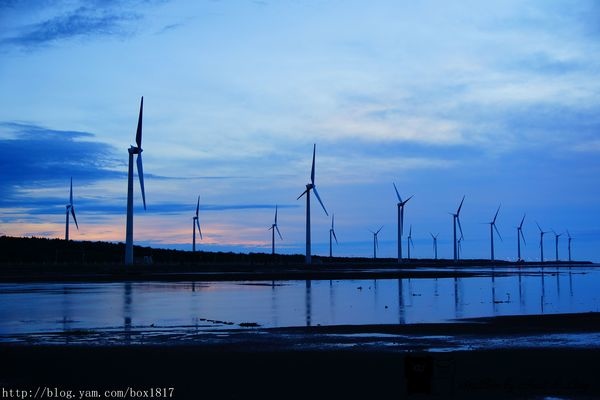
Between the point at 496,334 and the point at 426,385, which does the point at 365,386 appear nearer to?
the point at 426,385

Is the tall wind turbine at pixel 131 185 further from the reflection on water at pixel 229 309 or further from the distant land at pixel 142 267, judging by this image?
the reflection on water at pixel 229 309

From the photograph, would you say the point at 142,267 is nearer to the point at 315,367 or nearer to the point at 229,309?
the point at 229,309

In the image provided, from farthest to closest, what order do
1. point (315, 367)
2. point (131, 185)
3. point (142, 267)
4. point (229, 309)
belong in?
1. point (142, 267)
2. point (131, 185)
3. point (229, 309)
4. point (315, 367)

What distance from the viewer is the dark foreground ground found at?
44.8ft

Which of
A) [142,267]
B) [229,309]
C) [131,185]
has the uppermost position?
[131,185]

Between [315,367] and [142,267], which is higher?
[142,267]

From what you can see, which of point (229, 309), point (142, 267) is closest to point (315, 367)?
point (229, 309)

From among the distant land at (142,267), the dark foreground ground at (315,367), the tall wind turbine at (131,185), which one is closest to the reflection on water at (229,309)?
the dark foreground ground at (315,367)

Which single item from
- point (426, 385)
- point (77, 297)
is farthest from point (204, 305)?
point (426, 385)

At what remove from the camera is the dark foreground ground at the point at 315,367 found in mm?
13641

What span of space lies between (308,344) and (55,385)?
8.65 metres

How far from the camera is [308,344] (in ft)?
69.5

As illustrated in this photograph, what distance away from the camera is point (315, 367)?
16734 millimetres

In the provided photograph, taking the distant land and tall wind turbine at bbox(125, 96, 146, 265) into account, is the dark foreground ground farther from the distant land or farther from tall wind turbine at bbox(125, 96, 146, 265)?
tall wind turbine at bbox(125, 96, 146, 265)
